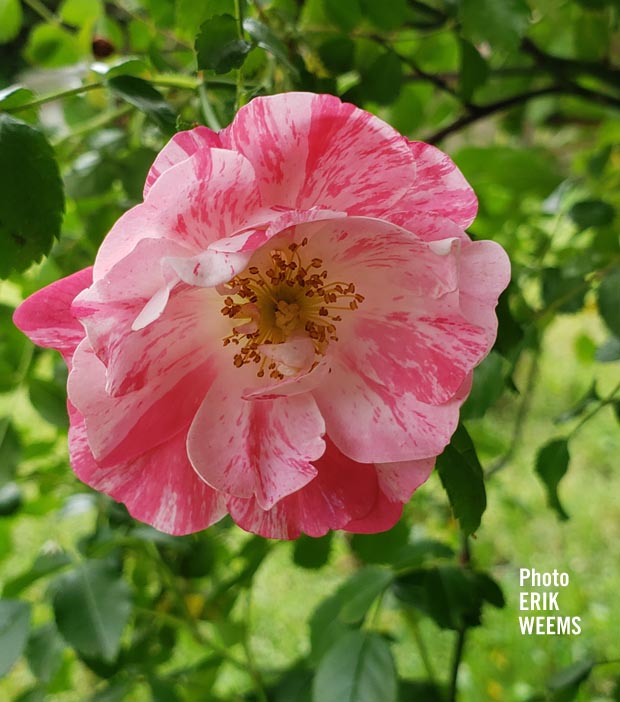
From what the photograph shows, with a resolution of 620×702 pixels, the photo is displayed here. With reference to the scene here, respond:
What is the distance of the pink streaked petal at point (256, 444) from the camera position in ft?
1.20

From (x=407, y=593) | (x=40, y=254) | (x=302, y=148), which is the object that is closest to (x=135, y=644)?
(x=407, y=593)

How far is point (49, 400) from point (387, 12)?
429 millimetres

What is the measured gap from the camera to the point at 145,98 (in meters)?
0.41

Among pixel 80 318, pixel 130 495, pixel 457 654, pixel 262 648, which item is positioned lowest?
pixel 262 648

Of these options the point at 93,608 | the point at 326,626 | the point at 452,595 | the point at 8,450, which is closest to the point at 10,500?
the point at 8,450

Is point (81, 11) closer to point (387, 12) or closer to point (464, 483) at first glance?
point (387, 12)

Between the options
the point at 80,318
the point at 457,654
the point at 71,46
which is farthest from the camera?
the point at 71,46

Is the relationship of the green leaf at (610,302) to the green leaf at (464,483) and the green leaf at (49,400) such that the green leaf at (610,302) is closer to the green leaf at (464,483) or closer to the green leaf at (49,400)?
the green leaf at (464,483)

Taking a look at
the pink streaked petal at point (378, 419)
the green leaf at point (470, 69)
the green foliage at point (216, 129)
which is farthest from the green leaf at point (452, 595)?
the green leaf at point (470, 69)

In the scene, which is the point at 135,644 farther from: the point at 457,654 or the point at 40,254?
the point at 40,254

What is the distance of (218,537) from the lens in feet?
3.18

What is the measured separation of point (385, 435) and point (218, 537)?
0.65 meters

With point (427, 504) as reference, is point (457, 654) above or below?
above

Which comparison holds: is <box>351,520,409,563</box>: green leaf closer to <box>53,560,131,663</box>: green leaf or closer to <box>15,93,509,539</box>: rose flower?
<box>53,560,131,663</box>: green leaf
